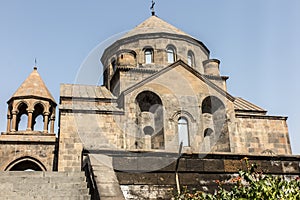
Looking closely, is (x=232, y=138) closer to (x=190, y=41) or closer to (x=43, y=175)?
(x=190, y=41)

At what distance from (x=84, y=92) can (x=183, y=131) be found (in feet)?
16.3

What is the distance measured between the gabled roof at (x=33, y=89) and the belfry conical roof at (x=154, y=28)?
195 inches

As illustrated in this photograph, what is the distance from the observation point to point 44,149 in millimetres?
14336

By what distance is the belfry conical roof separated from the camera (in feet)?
60.1

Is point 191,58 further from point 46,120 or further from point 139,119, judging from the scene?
point 46,120

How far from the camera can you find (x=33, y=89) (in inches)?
621

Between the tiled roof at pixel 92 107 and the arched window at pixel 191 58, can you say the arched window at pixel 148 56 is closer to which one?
the arched window at pixel 191 58

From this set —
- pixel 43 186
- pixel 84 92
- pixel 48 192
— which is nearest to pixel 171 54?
pixel 84 92

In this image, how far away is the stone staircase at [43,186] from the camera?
5348 millimetres

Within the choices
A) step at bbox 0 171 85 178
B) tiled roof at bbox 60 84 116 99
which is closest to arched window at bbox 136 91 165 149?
tiled roof at bbox 60 84 116 99

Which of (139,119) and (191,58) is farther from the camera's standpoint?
(191,58)

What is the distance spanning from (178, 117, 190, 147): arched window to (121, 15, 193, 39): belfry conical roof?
6.29 metres

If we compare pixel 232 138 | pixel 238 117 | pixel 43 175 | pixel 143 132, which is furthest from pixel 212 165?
pixel 238 117

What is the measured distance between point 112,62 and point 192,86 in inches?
230
